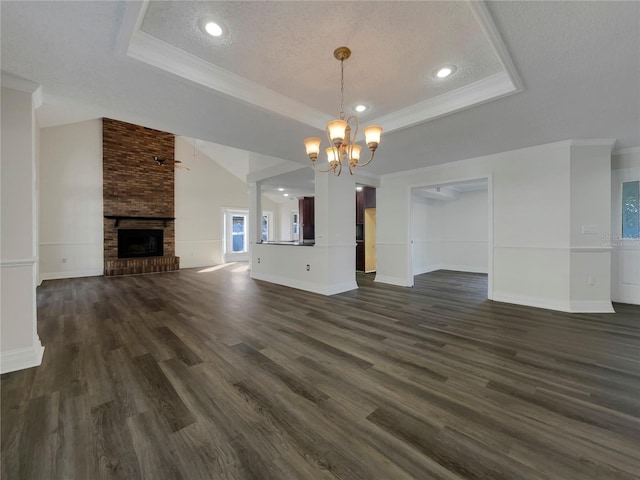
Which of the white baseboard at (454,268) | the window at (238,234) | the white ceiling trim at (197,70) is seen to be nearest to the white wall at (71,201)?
the window at (238,234)

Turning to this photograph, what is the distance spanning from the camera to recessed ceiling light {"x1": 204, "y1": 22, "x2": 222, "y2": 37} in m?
1.87

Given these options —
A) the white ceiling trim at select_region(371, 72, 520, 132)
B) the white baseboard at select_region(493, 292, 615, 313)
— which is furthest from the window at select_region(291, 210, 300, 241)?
the white baseboard at select_region(493, 292, 615, 313)

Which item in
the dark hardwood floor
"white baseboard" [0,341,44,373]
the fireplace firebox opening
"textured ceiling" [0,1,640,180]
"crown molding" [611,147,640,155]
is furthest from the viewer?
the fireplace firebox opening

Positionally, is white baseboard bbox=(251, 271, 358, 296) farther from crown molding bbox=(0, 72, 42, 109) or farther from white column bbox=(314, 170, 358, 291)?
crown molding bbox=(0, 72, 42, 109)

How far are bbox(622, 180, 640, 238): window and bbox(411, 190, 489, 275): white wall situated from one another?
3.42 meters

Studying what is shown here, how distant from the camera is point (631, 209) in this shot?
4340 millimetres

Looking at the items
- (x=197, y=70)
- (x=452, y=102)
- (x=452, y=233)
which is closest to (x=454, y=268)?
(x=452, y=233)

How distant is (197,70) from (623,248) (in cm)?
684

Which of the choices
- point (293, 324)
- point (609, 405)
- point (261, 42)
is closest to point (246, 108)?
point (261, 42)

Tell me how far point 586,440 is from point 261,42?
11.2 feet

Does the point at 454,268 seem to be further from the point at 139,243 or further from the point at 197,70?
the point at 139,243

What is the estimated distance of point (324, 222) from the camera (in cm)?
A: 519

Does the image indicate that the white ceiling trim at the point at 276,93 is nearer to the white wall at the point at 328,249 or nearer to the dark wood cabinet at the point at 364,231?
the white wall at the point at 328,249

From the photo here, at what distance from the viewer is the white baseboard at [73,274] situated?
6.54 m
